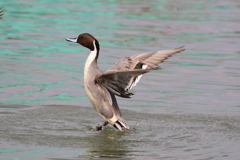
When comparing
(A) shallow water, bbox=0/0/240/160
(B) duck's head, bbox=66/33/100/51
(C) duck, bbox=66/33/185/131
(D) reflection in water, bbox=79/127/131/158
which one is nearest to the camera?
(D) reflection in water, bbox=79/127/131/158

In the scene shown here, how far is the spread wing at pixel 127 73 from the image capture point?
7.54 m

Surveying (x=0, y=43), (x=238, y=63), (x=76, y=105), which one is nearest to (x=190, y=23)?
(x=238, y=63)

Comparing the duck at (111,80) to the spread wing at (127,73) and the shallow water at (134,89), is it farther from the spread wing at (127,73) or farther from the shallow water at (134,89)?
the shallow water at (134,89)

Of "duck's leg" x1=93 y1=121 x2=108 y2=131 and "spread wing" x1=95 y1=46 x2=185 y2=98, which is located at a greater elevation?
"spread wing" x1=95 y1=46 x2=185 y2=98

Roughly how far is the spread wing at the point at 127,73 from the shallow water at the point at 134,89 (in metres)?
0.73

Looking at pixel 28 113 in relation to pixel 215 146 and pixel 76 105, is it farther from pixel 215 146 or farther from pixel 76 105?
pixel 215 146

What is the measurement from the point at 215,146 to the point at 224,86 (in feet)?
12.6

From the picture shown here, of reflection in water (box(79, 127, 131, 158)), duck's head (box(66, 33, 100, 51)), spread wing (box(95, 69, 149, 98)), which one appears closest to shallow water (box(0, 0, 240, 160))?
reflection in water (box(79, 127, 131, 158))

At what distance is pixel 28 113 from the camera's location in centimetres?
895

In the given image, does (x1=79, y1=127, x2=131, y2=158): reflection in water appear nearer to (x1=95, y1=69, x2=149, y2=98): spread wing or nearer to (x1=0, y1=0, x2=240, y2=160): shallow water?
(x1=0, y1=0, x2=240, y2=160): shallow water

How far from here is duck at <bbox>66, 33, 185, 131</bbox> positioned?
7.71 metres

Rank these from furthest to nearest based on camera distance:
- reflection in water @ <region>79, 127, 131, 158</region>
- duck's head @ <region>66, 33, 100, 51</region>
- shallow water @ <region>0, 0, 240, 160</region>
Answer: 1. duck's head @ <region>66, 33, 100, 51</region>
2. shallow water @ <region>0, 0, 240, 160</region>
3. reflection in water @ <region>79, 127, 131, 158</region>

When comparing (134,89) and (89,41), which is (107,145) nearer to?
(89,41)

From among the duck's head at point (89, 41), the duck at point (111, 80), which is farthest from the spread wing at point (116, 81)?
the duck's head at point (89, 41)
